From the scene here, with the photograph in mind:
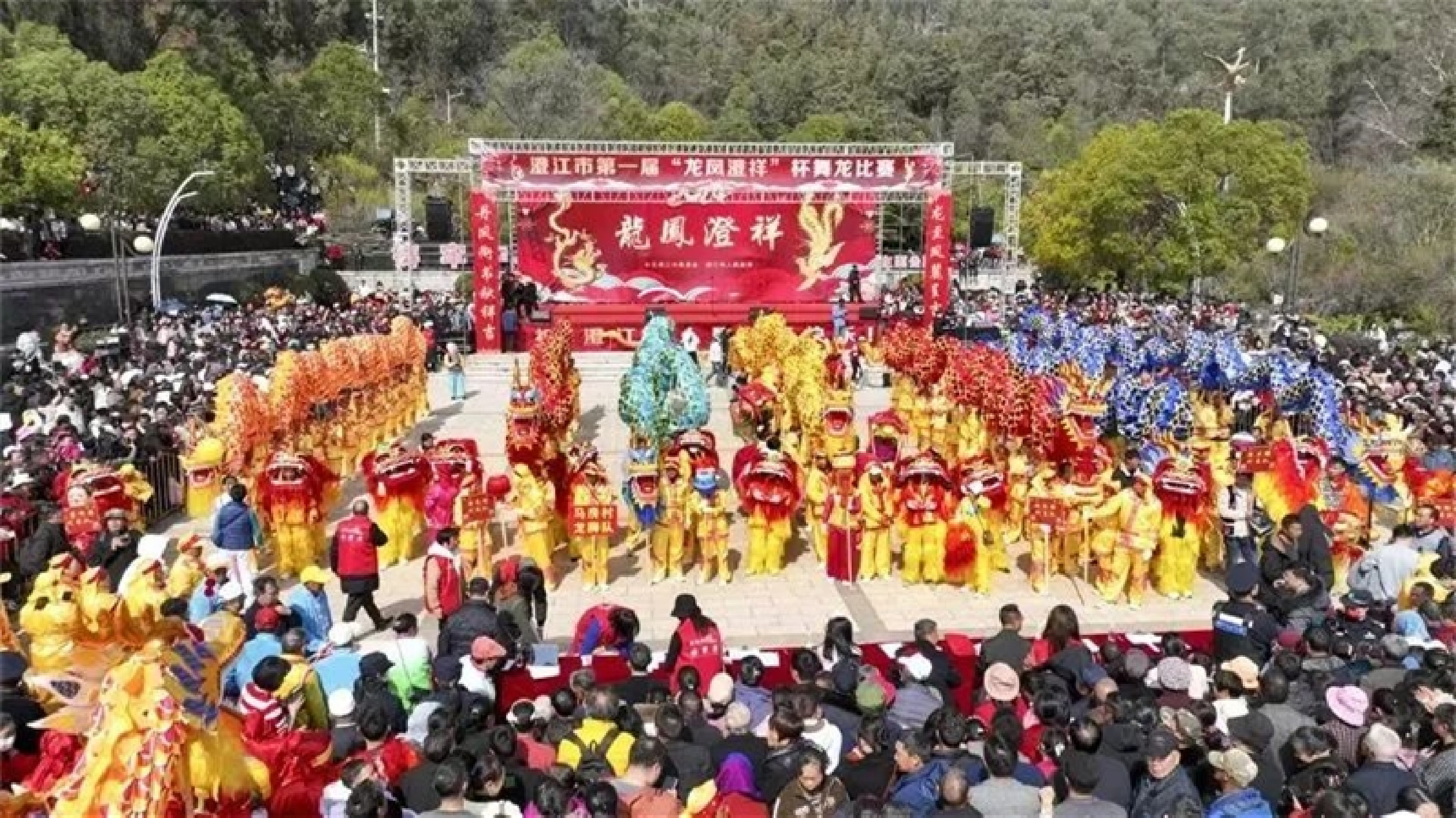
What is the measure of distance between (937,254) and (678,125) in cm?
2430

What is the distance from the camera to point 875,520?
9.37 metres

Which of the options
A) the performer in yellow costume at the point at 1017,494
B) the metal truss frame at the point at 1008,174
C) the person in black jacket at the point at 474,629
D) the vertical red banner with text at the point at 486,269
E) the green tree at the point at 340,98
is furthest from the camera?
the green tree at the point at 340,98

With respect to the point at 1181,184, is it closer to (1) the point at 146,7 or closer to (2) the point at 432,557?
(2) the point at 432,557

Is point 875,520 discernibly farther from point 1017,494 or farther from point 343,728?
point 343,728

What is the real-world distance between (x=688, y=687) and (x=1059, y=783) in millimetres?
1561

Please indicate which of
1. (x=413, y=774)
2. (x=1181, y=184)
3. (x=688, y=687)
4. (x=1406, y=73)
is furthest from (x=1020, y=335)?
(x=1406, y=73)

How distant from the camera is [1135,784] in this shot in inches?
168

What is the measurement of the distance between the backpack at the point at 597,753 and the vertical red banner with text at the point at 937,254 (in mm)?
19740

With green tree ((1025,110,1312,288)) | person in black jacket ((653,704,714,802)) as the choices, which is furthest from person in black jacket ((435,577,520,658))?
Answer: green tree ((1025,110,1312,288))

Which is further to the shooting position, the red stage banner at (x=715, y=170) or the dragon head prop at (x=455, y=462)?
the red stage banner at (x=715, y=170)

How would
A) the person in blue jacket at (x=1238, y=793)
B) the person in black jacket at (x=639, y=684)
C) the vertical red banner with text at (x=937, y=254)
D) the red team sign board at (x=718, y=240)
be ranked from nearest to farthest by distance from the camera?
1. the person in blue jacket at (x=1238, y=793)
2. the person in black jacket at (x=639, y=684)
3. the red team sign board at (x=718, y=240)
4. the vertical red banner with text at (x=937, y=254)

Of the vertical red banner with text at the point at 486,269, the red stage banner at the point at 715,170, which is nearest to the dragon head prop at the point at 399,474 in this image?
the red stage banner at the point at 715,170

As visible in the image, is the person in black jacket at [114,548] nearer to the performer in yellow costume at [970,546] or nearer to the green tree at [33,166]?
the performer in yellow costume at [970,546]

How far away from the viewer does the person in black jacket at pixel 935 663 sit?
212 inches
